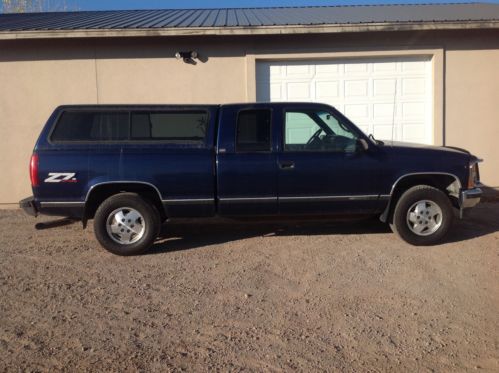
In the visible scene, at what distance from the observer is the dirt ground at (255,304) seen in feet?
12.1

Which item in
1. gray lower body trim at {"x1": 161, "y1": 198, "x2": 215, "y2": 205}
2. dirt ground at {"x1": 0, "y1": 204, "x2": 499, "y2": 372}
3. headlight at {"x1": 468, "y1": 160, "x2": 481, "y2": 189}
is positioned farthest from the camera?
headlight at {"x1": 468, "y1": 160, "x2": 481, "y2": 189}

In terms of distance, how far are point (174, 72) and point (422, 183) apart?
5.08m

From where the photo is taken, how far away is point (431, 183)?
663 cm

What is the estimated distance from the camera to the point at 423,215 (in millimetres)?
6477

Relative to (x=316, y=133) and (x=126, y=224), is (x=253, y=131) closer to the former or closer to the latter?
(x=316, y=133)

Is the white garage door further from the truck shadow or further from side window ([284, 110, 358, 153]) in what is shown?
side window ([284, 110, 358, 153])

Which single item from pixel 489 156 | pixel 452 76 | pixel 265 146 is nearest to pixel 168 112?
pixel 265 146

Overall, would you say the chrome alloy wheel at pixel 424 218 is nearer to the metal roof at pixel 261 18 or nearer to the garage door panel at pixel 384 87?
the garage door panel at pixel 384 87

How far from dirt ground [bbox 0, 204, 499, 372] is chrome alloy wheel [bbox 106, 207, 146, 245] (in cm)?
26

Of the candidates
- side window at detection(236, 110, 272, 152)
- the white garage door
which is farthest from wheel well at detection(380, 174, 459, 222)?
the white garage door

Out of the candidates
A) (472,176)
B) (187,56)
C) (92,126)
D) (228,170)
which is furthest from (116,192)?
(472,176)

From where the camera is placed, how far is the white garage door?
9.78 metres

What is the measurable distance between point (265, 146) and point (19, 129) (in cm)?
549

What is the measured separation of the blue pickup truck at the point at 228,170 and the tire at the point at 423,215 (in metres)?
0.01
